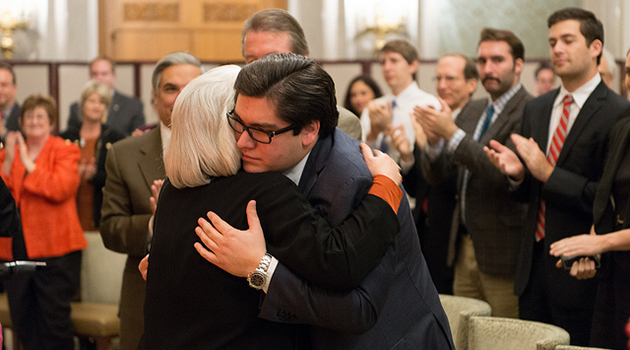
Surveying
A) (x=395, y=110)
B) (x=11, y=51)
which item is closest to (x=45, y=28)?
(x=11, y=51)

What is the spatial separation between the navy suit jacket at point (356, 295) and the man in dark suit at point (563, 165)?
1.46m

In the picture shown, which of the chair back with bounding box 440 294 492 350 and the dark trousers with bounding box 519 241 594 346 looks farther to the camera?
the dark trousers with bounding box 519 241 594 346

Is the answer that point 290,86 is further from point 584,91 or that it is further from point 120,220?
point 584,91

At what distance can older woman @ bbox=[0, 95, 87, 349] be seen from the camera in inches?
163

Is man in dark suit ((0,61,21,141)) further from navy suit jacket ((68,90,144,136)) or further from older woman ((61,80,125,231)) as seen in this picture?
navy suit jacket ((68,90,144,136))

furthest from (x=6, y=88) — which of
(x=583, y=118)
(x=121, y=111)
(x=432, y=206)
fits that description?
(x=583, y=118)

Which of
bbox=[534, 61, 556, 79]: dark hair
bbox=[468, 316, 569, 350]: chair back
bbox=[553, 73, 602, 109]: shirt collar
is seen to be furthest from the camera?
bbox=[534, 61, 556, 79]: dark hair

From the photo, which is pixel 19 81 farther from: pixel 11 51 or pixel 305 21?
pixel 305 21

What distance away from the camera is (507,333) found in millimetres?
2291

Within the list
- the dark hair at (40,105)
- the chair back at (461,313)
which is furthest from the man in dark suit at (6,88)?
the chair back at (461,313)

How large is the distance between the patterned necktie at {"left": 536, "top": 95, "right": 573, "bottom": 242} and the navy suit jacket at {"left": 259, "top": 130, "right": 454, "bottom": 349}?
61.5 inches

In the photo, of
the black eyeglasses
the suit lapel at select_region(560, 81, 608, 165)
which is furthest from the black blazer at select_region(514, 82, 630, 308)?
the black eyeglasses

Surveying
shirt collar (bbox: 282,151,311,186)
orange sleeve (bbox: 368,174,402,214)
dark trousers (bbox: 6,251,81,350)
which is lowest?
dark trousers (bbox: 6,251,81,350)

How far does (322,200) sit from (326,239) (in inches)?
5.2
